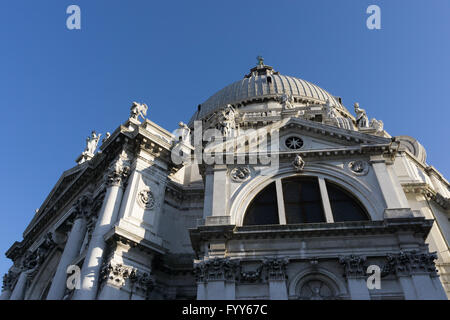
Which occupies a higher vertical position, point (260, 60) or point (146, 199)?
point (260, 60)

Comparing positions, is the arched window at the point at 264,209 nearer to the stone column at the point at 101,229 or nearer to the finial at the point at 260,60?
the stone column at the point at 101,229

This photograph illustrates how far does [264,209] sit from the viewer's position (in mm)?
21656

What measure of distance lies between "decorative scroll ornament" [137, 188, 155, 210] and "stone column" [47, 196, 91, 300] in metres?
4.71

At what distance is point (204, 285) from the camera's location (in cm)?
1839

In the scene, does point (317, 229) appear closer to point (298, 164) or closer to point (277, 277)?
point (277, 277)

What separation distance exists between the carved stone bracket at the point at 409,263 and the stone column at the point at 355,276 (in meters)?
1.08

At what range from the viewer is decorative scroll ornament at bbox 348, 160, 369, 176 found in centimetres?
2245

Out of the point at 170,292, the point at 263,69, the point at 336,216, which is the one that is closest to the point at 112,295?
the point at 170,292

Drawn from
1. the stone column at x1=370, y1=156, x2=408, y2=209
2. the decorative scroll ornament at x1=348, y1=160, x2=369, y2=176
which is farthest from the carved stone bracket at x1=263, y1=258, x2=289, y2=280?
the decorative scroll ornament at x1=348, y1=160, x2=369, y2=176

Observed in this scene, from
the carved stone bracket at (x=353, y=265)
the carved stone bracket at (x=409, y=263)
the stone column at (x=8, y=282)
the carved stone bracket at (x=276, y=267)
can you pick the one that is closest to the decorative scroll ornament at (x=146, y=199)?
the carved stone bracket at (x=276, y=267)

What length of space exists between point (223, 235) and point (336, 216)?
20.8ft

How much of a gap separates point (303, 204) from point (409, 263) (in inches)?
239

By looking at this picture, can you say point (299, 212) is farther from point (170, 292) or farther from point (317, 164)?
point (170, 292)

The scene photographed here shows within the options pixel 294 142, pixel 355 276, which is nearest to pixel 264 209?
pixel 294 142
